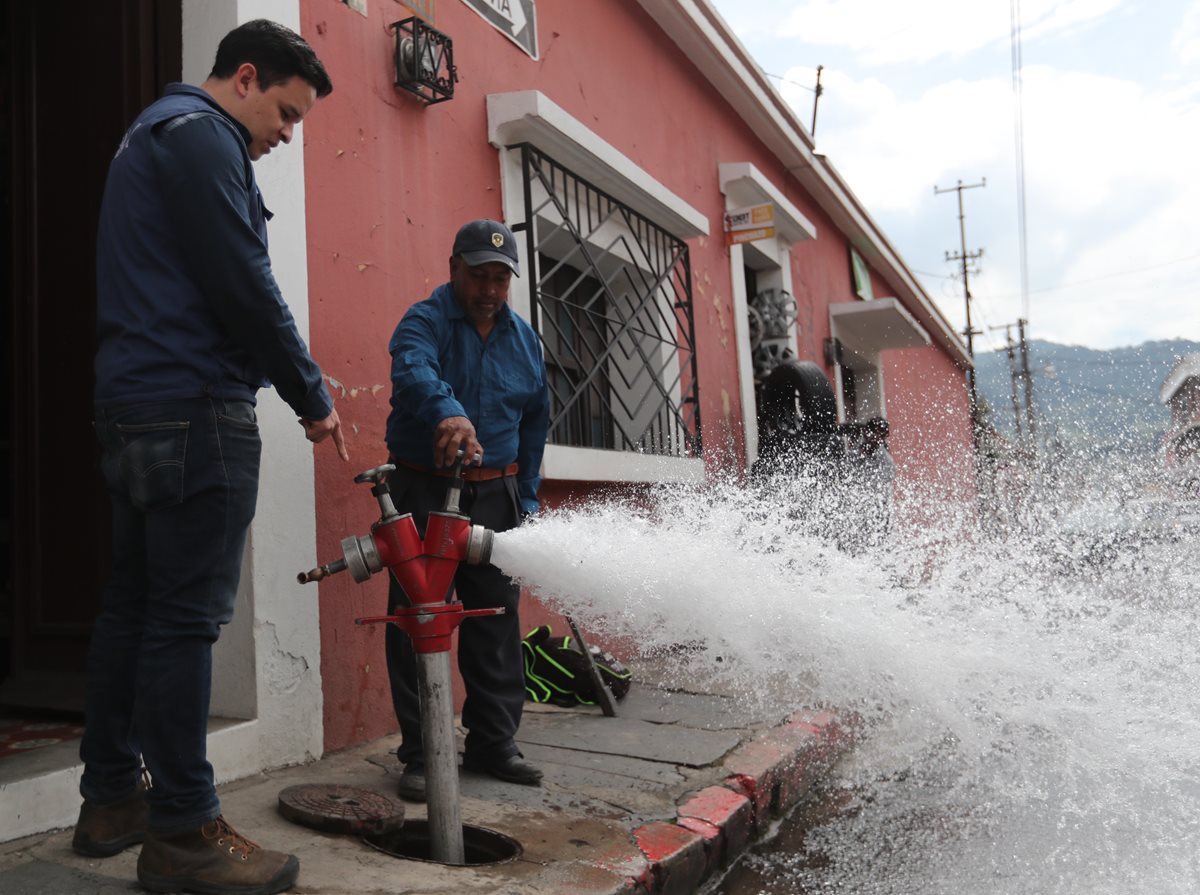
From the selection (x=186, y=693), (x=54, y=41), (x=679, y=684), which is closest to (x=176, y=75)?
(x=54, y=41)

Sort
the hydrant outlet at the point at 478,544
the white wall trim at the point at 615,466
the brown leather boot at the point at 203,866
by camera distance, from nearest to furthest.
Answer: the brown leather boot at the point at 203,866 → the hydrant outlet at the point at 478,544 → the white wall trim at the point at 615,466

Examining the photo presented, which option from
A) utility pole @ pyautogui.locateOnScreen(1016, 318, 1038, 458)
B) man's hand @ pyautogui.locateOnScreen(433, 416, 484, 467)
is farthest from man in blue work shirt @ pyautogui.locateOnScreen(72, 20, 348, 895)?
utility pole @ pyautogui.locateOnScreen(1016, 318, 1038, 458)

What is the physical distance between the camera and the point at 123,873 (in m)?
2.21

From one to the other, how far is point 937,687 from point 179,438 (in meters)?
3.01

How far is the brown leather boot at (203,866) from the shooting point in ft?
6.76

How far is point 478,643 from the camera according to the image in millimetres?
3229

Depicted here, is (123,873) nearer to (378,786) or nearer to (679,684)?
(378,786)

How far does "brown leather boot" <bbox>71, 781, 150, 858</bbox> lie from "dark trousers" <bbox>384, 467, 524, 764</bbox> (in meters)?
0.90

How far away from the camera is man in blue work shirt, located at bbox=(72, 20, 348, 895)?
2.09 m

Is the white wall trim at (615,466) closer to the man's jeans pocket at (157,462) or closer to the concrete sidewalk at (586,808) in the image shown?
the concrete sidewalk at (586,808)

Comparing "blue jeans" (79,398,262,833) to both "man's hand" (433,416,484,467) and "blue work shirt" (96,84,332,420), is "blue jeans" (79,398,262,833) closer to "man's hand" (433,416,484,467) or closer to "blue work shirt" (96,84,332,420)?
"blue work shirt" (96,84,332,420)

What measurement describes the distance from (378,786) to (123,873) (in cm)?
94

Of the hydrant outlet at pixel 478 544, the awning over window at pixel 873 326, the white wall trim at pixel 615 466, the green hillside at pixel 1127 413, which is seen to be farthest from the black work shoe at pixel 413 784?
the awning over window at pixel 873 326

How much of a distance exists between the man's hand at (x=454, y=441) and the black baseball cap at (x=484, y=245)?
63 cm
